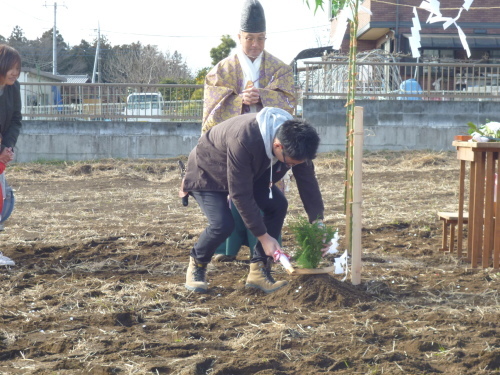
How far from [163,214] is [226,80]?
127 inches

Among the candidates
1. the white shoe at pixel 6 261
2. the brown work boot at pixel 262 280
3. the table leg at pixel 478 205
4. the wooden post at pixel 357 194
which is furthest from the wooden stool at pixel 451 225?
the white shoe at pixel 6 261

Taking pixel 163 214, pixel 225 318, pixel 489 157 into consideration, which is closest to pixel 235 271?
pixel 225 318

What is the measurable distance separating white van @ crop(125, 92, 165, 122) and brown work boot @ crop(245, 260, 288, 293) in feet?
31.3

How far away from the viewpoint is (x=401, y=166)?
12180 mm

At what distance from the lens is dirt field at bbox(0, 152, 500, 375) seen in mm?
3158

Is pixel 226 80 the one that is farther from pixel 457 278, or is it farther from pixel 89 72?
pixel 89 72

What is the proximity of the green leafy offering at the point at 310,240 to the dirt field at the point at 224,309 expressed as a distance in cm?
13

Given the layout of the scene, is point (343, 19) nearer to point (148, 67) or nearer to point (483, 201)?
point (483, 201)

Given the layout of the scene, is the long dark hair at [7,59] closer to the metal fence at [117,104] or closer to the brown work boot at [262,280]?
the brown work boot at [262,280]

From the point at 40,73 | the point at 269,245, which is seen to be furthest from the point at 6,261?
the point at 40,73

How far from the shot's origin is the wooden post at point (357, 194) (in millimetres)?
4297

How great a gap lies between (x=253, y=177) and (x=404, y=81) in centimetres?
957

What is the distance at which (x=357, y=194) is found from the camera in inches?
173

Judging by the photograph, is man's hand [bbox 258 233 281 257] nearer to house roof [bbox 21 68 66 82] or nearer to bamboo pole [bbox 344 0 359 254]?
bamboo pole [bbox 344 0 359 254]
